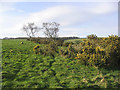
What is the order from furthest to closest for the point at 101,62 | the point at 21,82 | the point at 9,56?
1. the point at 9,56
2. the point at 101,62
3. the point at 21,82

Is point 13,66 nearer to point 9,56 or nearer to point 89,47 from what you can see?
point 9,56

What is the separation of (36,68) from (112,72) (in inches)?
342

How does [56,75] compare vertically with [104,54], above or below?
below

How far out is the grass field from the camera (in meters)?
10.8

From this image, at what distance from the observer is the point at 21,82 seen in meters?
11.4

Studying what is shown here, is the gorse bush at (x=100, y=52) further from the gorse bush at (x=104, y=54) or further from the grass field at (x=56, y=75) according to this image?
the grass field at (x=56, y=75)

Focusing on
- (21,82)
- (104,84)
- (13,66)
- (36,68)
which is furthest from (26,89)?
(104,84)

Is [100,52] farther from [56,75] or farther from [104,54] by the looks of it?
[56,75]

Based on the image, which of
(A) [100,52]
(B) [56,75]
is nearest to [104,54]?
(A) [100,52]

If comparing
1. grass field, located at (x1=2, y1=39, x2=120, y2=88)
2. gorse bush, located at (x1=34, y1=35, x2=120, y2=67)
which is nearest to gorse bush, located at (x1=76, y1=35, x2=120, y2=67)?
gorse bush, located at (x1=34, y1=35, x2=120, y2=67)

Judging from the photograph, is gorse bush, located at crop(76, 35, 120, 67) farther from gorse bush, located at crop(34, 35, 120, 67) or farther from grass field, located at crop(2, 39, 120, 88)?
grass field, located at crop(2, 39, 120, 88)

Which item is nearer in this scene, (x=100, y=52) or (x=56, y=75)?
(x=56, y=75)

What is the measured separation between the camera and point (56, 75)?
12508 mm

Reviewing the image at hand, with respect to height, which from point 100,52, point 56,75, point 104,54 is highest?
point 100,52
